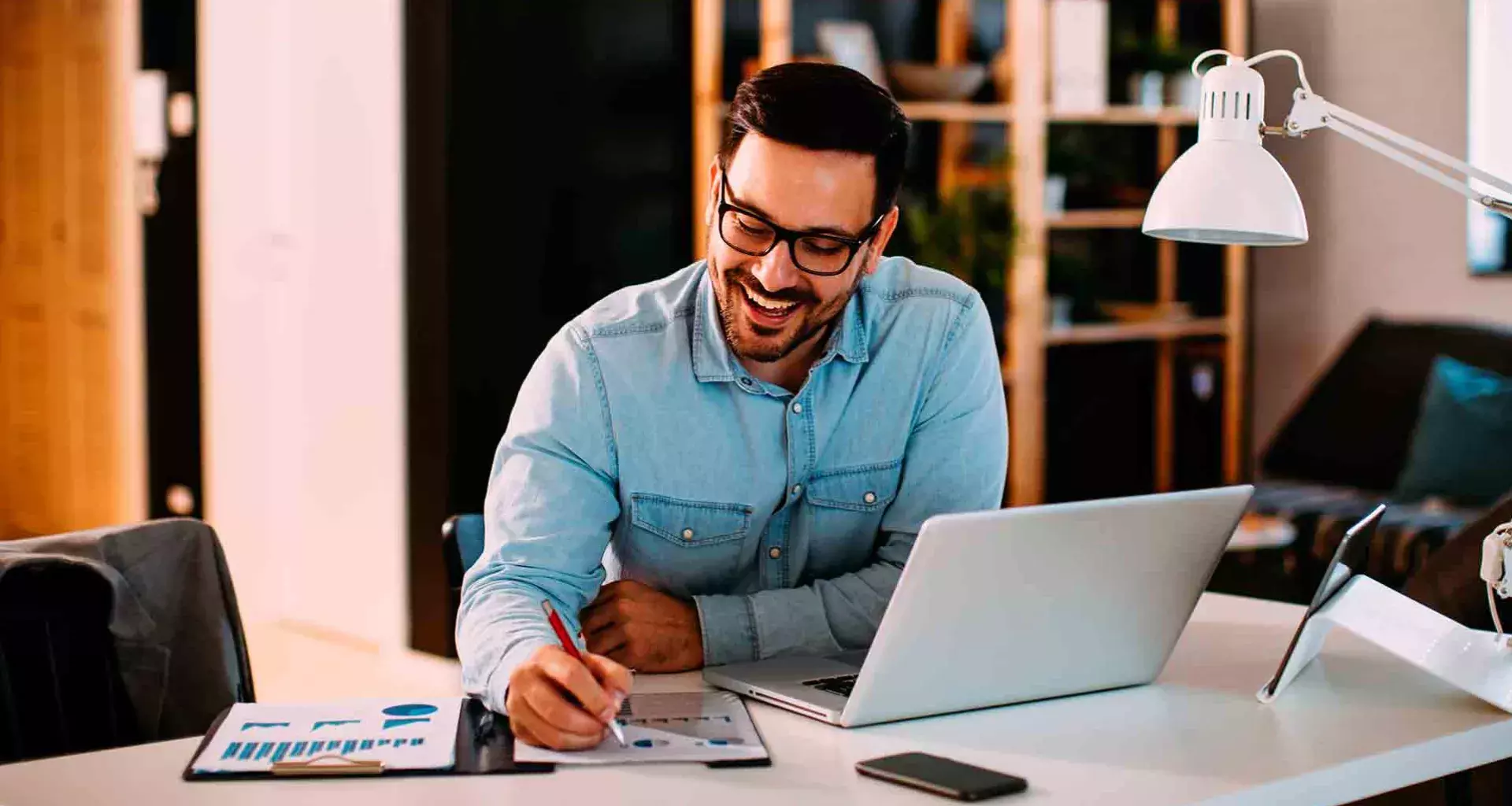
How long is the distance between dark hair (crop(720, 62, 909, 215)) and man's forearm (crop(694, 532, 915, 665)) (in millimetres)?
403

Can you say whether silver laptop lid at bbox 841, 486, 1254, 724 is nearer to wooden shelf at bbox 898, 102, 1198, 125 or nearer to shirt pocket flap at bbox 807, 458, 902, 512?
shirt pocket flap at bbox 807, 458, 902, 512

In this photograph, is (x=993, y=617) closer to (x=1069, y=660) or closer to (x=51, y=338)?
(x=1069, y=660)

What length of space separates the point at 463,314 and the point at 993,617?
109 inches

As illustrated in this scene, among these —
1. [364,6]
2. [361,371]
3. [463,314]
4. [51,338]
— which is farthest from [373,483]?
[51,338]

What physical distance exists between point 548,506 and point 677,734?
385 millimetres

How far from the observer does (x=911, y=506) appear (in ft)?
6.25

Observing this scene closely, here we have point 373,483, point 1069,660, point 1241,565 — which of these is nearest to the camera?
point 1069,660

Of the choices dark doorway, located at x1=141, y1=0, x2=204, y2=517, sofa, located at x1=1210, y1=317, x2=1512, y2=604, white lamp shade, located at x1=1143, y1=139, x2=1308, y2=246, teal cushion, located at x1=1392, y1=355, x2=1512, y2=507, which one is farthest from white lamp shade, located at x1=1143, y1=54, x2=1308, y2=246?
dark doorway, located at x1=141, y1=0, x2=204, y2=517

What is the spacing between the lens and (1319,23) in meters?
5.79

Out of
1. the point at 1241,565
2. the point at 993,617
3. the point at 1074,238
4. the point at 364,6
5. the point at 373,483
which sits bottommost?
the point at 1241,565

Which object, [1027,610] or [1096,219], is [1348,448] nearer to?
[1096,219]

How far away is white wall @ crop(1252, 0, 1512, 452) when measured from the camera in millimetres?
5410

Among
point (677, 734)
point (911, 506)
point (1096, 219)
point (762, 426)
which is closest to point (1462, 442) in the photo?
point (1096, 219)

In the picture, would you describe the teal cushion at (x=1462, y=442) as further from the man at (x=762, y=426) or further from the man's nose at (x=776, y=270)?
the man's nose at (x=776, y=270)
